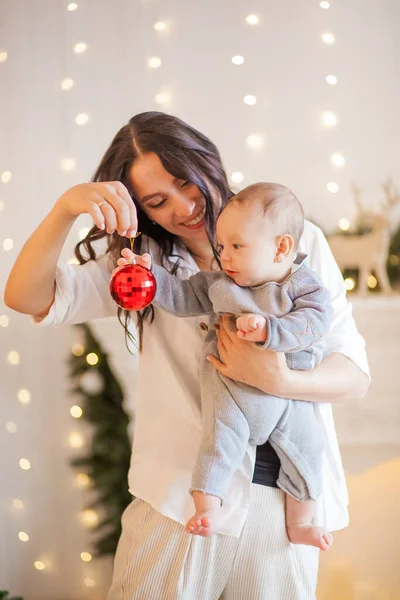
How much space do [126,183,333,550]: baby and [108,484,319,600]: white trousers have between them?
5cm

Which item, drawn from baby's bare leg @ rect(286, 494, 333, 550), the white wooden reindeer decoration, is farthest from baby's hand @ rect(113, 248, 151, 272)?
the white wooden reindeer decoration

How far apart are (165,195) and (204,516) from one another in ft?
2.16

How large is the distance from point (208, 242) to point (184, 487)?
1.83ft

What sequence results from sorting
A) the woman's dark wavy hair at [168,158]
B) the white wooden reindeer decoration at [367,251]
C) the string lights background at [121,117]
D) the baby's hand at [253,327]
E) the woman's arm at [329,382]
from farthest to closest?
1. the white wooden reindeer decoration at [367,251]
2. the string lights background at [121,117]
3. the woman's dark wavy hair at [168,158]
4. the woman's arm at [329,382]
5. the baby's hand at [253,327]

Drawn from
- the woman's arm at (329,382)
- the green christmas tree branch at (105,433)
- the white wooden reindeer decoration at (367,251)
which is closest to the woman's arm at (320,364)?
the woman's arm at (329,382)

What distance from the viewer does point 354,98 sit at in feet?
7.30

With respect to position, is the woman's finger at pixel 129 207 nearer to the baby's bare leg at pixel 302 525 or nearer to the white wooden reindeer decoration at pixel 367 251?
the baby's bare leg at pixel 302 525

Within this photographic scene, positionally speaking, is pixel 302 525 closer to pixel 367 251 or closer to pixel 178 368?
pixel 178 368

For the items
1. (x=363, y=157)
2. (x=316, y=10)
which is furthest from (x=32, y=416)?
(x=316, y=10)

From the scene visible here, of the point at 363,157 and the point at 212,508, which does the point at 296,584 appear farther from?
the point at 363,157

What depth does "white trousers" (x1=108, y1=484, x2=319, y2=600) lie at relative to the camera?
133 cm

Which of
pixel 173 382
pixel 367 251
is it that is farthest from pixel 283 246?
pixel 367 251

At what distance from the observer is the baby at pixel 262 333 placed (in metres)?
1.23

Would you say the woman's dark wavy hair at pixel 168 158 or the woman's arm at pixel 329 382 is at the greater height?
the woman's dark wavy hair at pixel 168 158
